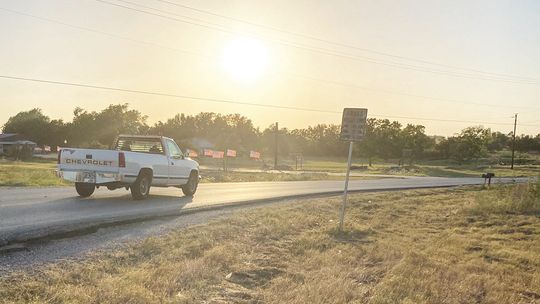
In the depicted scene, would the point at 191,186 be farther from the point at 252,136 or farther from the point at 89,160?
the point at 252,136

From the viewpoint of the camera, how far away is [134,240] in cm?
936

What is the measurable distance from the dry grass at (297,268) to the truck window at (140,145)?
419 centimetres

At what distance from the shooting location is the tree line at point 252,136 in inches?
3602

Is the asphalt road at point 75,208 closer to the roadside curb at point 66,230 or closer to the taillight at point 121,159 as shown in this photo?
the roadside curb at point 66,230

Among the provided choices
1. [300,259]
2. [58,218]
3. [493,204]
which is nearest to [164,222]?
[58,218]

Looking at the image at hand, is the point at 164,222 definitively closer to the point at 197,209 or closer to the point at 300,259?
the point at 197,209

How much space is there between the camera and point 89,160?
Result: 14242 mm

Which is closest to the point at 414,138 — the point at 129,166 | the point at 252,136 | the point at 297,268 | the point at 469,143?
the point at 469,143

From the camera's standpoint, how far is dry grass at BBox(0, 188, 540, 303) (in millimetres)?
6477

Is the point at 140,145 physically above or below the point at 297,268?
above

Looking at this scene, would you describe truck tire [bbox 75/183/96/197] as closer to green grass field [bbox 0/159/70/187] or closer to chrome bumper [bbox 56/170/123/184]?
chrome bumper [bbox 56/170/123/184]

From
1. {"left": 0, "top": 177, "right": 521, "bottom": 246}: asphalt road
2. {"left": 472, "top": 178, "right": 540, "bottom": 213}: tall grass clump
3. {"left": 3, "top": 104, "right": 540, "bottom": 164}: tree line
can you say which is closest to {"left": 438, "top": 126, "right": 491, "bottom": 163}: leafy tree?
{"left": 3, "top": 104, "right": 540, "bottom": 164}: tree line

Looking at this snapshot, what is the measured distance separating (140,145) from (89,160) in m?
2.60

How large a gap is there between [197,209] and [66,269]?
7.67 m
